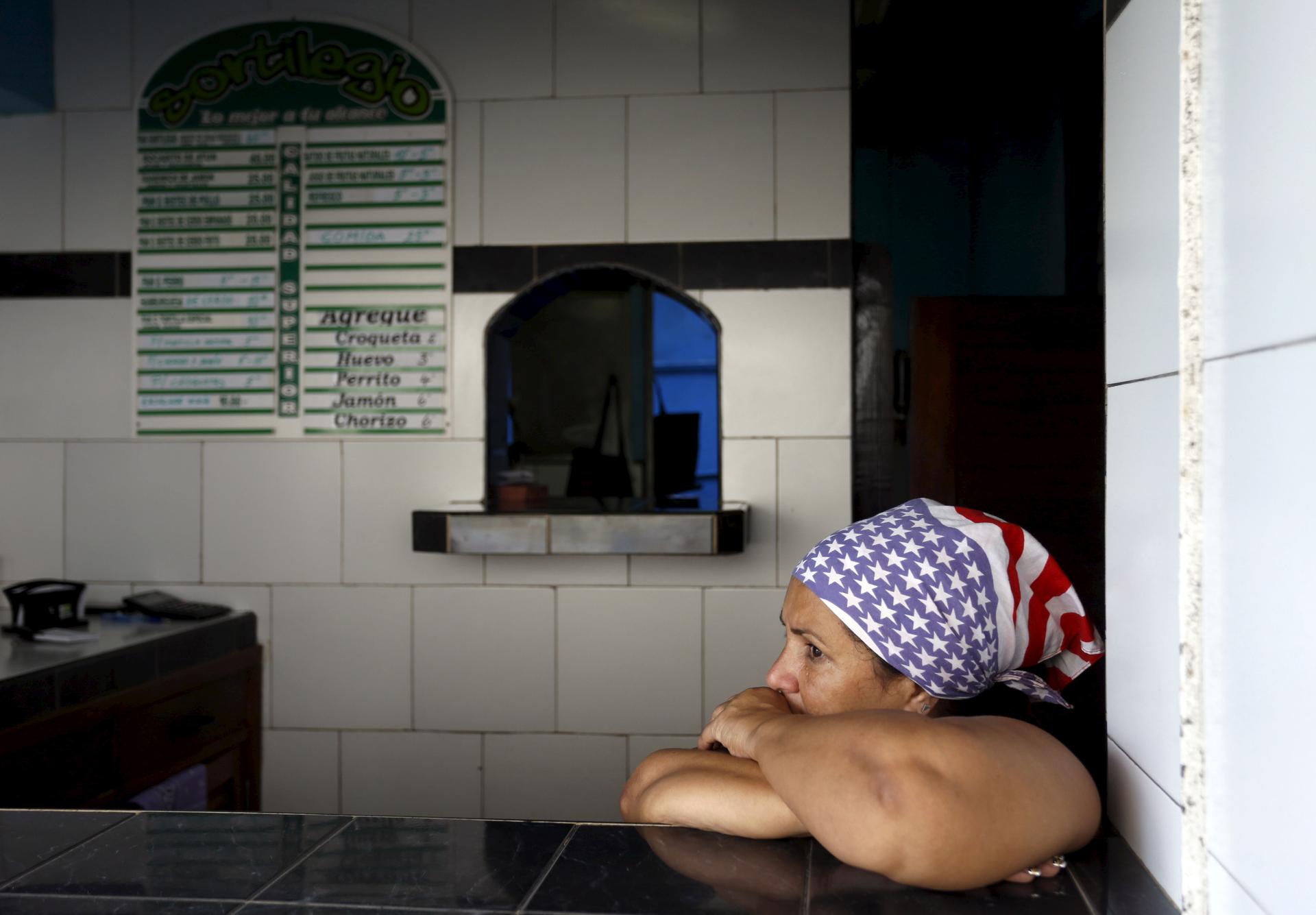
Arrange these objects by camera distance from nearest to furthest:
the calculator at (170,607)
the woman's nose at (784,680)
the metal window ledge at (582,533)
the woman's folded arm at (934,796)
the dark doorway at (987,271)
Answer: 1. the woman's folded arm at (934,796)
2. the woman's nose at (784,680)
3. the dark doorway at (987,271)
4. the metal window ledge at (582,533)
5. the calculator at (170,607)

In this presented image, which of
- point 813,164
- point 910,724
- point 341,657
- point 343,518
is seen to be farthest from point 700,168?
point 910,724

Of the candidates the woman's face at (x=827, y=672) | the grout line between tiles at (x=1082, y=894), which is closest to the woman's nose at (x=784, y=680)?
the woman's face at (x=827, y=672)

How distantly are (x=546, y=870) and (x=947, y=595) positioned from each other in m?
0.52

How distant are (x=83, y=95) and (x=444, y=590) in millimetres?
1812

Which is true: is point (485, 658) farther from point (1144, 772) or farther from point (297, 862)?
point (1144, 772)

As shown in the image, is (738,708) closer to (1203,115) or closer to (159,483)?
(1203,115)

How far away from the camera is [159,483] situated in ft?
9.68

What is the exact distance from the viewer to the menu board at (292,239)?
9.45ft

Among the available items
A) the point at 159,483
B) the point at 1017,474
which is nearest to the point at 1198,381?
the point at 1017,474

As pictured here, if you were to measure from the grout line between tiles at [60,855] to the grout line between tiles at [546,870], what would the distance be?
46 centimetres

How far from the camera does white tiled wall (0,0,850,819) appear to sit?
9.11 feet

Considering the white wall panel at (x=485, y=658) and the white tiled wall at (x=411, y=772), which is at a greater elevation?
the white wall panel at (x=485, y=658)

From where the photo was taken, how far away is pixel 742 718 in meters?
1.08

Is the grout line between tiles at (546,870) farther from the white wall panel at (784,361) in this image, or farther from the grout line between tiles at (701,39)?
the grout line between tiles at (701,39)
